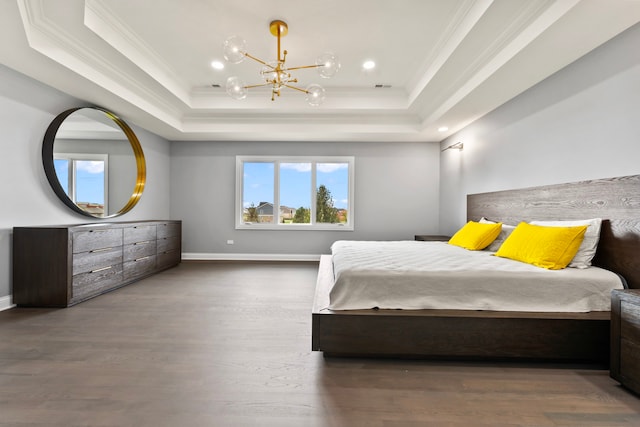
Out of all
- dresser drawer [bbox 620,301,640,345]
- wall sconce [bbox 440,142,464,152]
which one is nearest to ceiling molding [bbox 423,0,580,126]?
wall sconce [bbox 440,142,464,152]

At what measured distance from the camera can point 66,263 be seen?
9.16ft

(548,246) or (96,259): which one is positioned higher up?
(548,246)

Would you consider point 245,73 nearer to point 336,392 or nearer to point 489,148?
point 489,148

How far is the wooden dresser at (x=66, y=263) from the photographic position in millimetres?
2781

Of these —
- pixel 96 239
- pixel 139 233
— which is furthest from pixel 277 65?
pixel 139 233

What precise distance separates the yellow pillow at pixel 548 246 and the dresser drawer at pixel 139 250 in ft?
14.3

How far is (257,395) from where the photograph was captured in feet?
5.00

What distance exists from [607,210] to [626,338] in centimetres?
106

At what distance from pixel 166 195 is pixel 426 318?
16.9ft

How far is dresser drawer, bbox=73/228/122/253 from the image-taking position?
9.62 ft

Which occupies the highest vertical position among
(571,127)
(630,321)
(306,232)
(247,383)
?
(571,127)

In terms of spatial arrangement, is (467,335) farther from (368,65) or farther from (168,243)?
(168,243)

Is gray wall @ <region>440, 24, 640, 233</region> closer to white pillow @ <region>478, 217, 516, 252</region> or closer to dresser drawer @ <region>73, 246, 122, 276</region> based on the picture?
white pillow @ <region>478, 217, 516, 252</region>

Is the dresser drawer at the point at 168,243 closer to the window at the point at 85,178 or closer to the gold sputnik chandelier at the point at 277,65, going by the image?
the window at the point at 85,178
